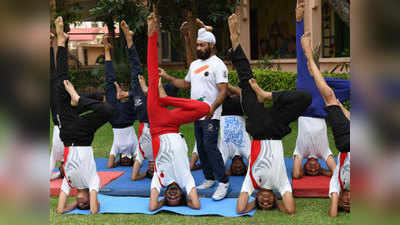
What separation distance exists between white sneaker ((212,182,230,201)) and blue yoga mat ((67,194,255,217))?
53 millimetres

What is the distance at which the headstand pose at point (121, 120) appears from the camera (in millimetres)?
6876

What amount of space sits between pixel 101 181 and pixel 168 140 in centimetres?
170

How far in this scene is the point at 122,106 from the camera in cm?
702

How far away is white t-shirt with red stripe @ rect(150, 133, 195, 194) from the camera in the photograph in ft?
15.9

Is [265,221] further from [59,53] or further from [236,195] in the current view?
[59,53]

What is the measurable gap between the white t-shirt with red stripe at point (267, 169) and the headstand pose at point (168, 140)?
702 millimetres

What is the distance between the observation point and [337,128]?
13.3 feet

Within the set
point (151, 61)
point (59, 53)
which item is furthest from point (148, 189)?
point (59, 53)

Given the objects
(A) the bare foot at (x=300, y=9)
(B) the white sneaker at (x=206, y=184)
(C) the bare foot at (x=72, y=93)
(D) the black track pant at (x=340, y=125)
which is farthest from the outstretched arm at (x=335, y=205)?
(C) the bare foot at (x=72, y=93)

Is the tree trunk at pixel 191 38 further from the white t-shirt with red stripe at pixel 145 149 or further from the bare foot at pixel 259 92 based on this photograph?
the bare foot at pixel 259 92

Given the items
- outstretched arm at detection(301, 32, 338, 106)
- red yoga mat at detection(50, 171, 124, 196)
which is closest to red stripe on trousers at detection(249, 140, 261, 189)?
outstretched arm at detection(301, 32, 338, 106)

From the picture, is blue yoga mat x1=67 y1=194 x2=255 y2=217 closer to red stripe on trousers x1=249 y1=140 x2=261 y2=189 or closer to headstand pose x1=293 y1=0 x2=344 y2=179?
red stripe on trousers x1=249 y1=140 x2=261 y2=189

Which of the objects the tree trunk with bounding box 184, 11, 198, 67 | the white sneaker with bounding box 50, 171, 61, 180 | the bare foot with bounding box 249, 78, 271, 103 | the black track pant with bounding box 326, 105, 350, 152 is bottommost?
the white sneaker with bounding box 50, 171, 61, 180

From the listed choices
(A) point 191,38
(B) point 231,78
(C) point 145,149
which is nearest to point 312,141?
(C) point 145,149
